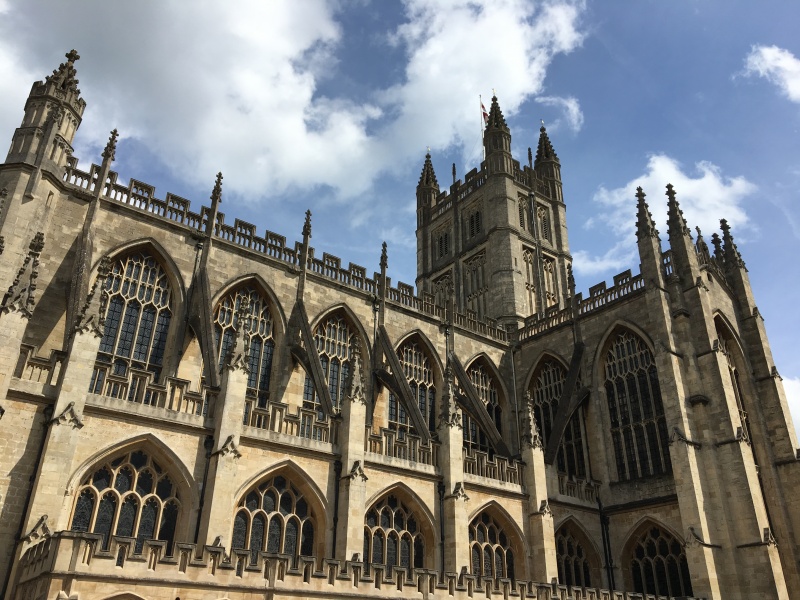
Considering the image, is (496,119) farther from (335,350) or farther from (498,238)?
(335,350)

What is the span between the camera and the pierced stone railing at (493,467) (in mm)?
20281

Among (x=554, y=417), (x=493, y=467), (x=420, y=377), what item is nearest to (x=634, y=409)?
(x=554, y=417)

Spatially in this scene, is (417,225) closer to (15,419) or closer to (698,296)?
(698,296)

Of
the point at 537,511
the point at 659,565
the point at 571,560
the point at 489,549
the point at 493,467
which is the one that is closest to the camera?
the point at 489,549

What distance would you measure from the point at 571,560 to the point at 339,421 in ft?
33.1

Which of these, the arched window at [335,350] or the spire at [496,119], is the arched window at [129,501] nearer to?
the arched window at [335,350]

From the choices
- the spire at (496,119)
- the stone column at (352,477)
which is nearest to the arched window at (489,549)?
the stone column at (352,477)

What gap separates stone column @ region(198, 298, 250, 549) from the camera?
14.5m

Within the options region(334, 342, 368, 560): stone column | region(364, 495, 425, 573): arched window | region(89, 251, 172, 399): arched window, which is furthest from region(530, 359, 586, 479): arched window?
region(89, 251, 172, 399): arched window

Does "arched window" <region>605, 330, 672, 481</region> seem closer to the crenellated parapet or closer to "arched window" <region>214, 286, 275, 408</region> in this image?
the crenellated parapet

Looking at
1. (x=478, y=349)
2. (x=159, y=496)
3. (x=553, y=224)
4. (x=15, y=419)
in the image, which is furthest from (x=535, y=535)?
(x=553, y=224)

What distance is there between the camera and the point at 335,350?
23.2 metres

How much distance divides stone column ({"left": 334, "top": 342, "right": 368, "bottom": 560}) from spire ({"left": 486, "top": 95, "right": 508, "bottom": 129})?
24900 mm

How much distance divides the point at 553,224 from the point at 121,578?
109ft
